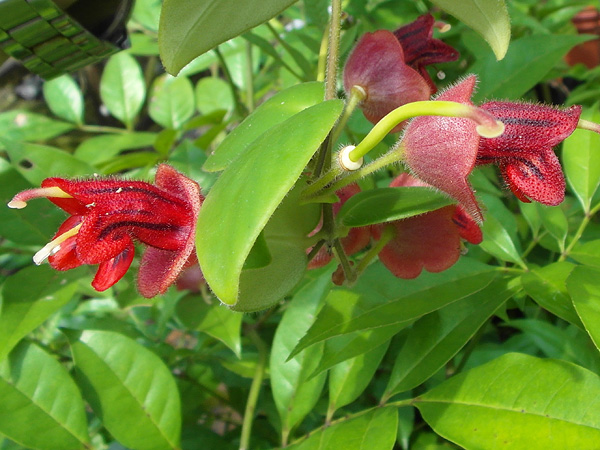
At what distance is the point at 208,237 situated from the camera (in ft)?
1.29

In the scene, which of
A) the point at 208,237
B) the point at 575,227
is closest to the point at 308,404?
the point at 208,237

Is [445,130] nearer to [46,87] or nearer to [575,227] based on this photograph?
[575,227]

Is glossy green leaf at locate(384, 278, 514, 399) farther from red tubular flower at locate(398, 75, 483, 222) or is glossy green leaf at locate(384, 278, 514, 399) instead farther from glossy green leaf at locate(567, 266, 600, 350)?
red tubular flower at locate(398, 75, 483, 222)

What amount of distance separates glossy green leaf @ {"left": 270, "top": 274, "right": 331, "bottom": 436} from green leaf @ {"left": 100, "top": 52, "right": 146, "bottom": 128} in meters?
0.74

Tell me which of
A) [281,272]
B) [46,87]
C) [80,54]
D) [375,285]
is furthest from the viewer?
[46,87]

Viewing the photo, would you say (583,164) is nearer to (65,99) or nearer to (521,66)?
(521,66)

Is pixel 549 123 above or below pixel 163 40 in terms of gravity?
below

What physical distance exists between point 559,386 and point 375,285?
0.65ft

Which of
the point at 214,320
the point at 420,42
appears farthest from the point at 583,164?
the point at 214,320

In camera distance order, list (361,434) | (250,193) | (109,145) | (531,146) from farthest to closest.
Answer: (109,145)
(361,434)
(531,146)
(250,193)

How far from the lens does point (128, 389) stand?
695 millimetres

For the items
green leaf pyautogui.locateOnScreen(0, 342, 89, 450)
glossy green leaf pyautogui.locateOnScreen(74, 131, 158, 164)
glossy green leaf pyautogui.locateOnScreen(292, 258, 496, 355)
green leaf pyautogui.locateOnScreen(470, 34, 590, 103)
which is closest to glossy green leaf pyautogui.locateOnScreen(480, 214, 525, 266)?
glossy green leaf pyautogui.locateOnScreen(292, 258, 496, 355)

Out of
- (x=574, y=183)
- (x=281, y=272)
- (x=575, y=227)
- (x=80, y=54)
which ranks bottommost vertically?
(x=575, y=227)

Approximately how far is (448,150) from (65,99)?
108 centimetres
